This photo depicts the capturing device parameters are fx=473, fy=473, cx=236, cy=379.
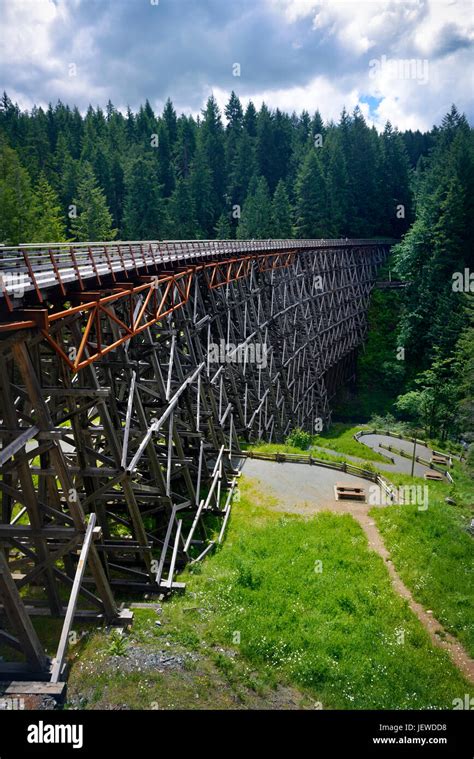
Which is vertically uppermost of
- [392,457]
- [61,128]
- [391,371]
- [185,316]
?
[61,128]

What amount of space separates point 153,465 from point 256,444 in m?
12.4

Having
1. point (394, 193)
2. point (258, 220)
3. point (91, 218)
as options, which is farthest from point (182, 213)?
point (394, 193)

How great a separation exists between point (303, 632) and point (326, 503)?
8.37 meters

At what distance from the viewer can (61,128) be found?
265 ft

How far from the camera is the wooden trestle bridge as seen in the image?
865 cm

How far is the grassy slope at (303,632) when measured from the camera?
9.56 m

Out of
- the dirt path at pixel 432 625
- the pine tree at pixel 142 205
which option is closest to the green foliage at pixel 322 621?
the dirt path at pixel 432 625

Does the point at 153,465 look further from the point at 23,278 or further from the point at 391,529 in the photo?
the point at 391,529

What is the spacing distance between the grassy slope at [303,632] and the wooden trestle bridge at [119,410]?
1.09 m

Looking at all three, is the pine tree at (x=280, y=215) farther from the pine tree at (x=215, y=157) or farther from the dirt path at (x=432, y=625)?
the dirt path at (x=432, y=625)

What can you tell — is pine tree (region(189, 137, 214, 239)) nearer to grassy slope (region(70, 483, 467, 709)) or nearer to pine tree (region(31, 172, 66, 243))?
pine tree (region(31, 172, 66, 243))

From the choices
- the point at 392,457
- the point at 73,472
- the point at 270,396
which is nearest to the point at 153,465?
the point at 73,472

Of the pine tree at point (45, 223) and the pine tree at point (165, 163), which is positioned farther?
the pine tree at point (165, 163)

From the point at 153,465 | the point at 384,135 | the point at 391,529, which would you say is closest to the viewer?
the point at 153,465
